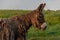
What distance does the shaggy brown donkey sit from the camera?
34.6 ft

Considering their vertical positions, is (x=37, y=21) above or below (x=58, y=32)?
above

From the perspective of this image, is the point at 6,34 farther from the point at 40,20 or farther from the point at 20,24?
the point at 40,20

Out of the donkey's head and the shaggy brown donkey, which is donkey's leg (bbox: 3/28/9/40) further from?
the donkey's head

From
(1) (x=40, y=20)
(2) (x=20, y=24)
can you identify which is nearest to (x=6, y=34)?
(2) (x=20, y=24)

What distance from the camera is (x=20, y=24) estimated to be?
1088cm

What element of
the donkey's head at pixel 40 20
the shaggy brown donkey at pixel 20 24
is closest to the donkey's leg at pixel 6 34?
the shaggy brown donkey at pixel 20 24

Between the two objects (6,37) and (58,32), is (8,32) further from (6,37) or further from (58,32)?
(58,32)

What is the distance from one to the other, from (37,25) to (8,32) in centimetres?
105

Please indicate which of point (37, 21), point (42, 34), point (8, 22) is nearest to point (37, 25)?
point (37, 21)

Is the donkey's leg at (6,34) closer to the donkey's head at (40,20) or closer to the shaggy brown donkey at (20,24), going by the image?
the shaggy brown donkey at (20,24)

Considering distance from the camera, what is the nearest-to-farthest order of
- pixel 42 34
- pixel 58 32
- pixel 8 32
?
pixel 8 32, pixel 42 34, pixel 58 32

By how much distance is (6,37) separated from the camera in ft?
34.7

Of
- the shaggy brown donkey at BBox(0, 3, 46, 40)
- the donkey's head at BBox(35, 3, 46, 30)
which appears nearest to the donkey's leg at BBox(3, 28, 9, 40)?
the shaggy brown donkey at BBox(0, 3, 46, 40)

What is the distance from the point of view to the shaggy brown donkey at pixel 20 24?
1055cm
